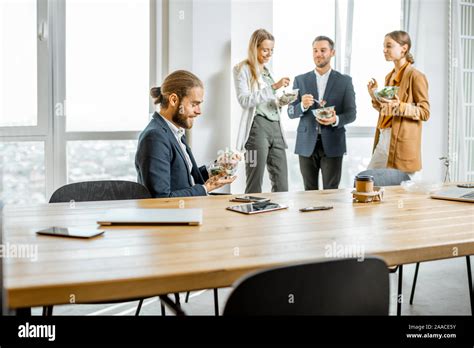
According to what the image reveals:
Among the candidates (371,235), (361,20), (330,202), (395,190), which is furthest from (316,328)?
(361,20)

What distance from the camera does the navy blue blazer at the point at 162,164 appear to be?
93.5 inches

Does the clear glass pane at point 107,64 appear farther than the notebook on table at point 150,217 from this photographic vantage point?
Yes

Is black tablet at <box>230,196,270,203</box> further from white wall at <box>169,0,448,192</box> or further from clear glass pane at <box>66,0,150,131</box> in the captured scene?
clear glass pane at <box>66,0,150,131</box>

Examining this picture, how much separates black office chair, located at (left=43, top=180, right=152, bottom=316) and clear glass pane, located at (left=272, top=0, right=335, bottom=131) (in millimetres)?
3010

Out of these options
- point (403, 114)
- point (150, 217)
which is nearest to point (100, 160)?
point (403, 114)

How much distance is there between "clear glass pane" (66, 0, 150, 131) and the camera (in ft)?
13.5

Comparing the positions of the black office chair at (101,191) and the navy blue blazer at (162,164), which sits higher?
the navy blue blazer at (162,164)

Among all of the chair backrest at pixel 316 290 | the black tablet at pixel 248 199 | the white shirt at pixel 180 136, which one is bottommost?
the chair backrest at pixel 316 290

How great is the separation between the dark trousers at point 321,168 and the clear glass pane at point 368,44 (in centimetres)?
136

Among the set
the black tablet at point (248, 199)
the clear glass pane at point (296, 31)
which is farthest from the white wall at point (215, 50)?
the black tablet at point (248, 199)

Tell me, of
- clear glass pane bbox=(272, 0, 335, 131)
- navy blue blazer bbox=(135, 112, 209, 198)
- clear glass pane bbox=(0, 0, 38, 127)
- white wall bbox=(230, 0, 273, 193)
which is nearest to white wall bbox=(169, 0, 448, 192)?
white wall bbox=(230, 0, 273, 193)

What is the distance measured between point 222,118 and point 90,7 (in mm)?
1339

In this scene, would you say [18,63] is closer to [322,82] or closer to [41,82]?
[41,82]

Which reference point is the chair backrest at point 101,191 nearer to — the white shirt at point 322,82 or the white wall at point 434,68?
the white shirt at point 322,82
